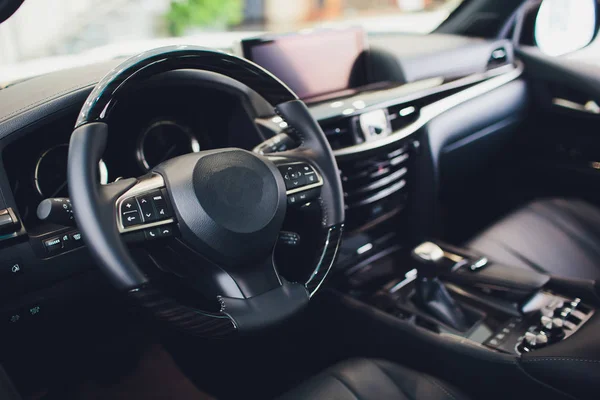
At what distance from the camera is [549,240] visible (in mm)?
1856

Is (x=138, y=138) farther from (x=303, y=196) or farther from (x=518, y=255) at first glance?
(x=518, y=255)

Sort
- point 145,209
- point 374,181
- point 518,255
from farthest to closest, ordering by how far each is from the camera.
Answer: point 518,255
point 374,181
point 145,209

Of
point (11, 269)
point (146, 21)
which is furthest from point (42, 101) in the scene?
point (146, 21)

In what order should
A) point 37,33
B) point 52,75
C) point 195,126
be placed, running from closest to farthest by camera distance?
point 52,75
point 195,126
point 37,33

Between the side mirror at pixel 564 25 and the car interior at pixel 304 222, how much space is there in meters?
0.06

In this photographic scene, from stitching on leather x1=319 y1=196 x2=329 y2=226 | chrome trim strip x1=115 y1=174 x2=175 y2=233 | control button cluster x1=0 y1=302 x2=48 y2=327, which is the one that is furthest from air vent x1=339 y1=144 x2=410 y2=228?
control button cluster x1=0 y1=302 x2=48 y2=327

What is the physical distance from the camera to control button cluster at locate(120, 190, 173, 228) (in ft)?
2.82

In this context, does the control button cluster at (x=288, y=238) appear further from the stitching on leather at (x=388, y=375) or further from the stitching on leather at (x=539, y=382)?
the stitching on leather at (x=539, y=382)

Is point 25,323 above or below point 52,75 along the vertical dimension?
below

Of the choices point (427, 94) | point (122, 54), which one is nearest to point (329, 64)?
point (427, 94)

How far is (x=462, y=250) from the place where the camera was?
5.64 feet

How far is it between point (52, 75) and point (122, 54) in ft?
0.89

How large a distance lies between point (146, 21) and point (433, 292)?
5685 millimetres

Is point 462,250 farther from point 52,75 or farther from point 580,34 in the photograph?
point 580,34
